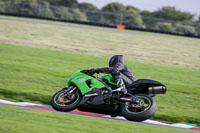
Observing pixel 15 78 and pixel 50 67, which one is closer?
pixel 15 78

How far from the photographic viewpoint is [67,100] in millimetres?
7484

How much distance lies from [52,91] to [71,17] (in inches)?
1302

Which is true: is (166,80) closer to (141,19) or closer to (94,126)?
(94,126)

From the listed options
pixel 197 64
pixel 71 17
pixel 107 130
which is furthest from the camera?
pixel 71 17

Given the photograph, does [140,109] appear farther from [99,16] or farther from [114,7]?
[114,7]

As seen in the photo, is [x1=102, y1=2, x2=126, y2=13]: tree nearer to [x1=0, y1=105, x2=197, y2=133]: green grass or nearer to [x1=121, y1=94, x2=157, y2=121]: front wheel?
[x1=0, y1=105, x2=197, y2=133]: green grass

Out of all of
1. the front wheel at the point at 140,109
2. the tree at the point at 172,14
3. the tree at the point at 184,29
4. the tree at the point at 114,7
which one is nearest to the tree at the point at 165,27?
the tree at the point at 184,29

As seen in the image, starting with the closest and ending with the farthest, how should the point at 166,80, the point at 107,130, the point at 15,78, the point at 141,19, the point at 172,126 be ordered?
the point at 107,130
the point at 172,126
the point at 15,78
the point at 166,80
the point at 141,19

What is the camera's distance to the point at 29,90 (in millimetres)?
9719

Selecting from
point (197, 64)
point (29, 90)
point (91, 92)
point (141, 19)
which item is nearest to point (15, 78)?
point (29, 90)

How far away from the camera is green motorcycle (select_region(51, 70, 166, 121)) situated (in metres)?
6.93

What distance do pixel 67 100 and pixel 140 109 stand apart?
1624mm

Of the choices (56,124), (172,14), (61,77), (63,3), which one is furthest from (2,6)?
(56,124)

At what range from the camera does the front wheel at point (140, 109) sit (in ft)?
22.1
